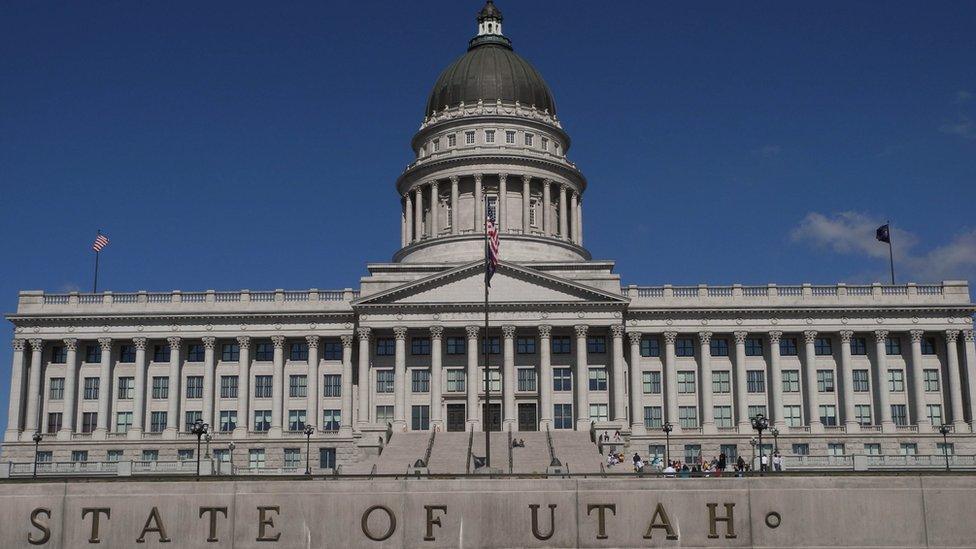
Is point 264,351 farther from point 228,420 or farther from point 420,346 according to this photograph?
point 420,346

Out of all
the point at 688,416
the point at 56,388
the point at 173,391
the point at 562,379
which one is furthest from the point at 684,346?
the point at 56,388

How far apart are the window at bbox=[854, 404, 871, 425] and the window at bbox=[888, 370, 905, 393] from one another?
2053 millimetres

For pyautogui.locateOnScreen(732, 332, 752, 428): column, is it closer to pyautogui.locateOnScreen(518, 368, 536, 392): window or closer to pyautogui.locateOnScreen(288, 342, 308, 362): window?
pyautogui.locateOnScreen(518, 368, 536, 392): window

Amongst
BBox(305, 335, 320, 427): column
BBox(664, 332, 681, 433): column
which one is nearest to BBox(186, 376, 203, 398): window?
BBox(305, 335, 320, 427): column

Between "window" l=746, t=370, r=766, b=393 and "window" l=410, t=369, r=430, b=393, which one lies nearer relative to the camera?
"window" l=410, t=369, r=430, b=393

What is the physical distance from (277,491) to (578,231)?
6306 cm

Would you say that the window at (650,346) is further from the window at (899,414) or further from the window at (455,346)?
the window at (899,414)

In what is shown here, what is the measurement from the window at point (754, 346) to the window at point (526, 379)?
52.3 feet

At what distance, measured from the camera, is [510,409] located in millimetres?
80750

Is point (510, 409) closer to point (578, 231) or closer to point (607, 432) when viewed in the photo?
point (607, 432)

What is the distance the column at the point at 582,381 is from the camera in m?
80.1

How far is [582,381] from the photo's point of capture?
80.6 metres

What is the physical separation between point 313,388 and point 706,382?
2780 cm

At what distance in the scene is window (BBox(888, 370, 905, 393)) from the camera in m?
84.0
